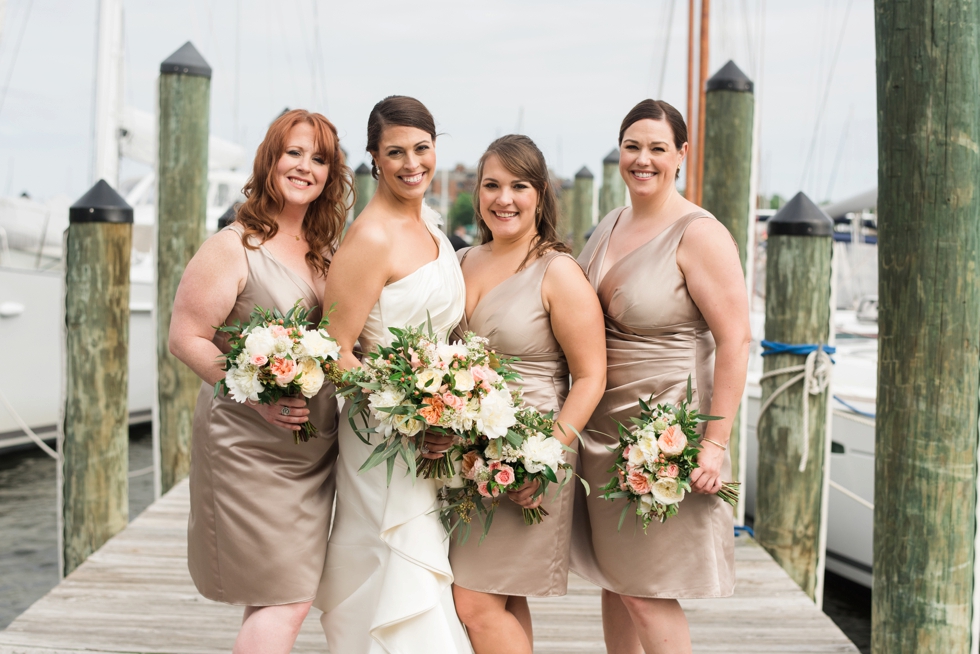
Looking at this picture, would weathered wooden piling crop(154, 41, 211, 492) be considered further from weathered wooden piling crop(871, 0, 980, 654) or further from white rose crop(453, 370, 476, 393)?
weathered wooden piling crop(871, 0, 980, 654)

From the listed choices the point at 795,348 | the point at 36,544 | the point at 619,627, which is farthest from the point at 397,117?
the point at 36,544

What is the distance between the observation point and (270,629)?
272 centimetres

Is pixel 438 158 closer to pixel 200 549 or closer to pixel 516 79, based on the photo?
pixel 200 549

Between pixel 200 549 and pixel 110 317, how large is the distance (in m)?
2.82

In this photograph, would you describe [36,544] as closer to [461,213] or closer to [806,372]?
[806,372]

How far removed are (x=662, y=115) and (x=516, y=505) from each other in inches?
52.4

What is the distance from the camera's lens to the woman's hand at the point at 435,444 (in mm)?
2523

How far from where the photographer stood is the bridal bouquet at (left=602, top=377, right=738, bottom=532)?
2586 millimetres

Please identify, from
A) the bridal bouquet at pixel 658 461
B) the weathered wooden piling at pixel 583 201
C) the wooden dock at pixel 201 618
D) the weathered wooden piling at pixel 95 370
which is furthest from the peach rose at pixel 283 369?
the weathered wooden piling at pixel 583 201

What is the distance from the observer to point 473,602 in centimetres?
274

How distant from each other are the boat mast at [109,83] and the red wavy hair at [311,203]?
8.64 m

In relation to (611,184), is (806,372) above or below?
below

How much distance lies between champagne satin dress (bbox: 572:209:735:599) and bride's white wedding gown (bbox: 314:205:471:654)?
0.52 meters

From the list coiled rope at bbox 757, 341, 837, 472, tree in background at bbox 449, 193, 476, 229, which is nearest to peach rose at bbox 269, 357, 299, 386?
coiled rope at bbox 757, 341, 837, 472
